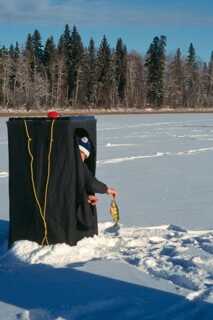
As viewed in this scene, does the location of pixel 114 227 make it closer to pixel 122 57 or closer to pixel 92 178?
pixel 92 178

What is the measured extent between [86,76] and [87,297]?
3052 inches

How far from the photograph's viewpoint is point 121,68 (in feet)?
285

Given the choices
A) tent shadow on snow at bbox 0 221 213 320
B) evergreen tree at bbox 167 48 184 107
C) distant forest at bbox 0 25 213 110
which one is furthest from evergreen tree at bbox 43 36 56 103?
tent shadow on snow at bbox 0 221 213 320

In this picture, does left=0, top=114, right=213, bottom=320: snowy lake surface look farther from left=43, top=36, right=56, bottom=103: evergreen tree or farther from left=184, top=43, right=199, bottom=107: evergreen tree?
left=184, top=43, right=199, bottom=107: evergreen tree

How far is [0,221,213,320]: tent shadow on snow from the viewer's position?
370cm

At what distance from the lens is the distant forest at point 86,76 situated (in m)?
73.9

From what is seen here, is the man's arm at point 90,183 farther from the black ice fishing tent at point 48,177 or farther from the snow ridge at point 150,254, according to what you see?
the snow ridge at point 150,254

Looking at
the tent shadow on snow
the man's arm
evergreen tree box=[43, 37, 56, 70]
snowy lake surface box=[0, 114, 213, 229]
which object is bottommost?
snowy lake surface box=[0, 114, 213, 229]

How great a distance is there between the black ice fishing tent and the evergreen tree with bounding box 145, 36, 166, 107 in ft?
271

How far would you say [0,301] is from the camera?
3.97 metres

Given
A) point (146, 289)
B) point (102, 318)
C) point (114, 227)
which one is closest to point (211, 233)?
point (114, 227)

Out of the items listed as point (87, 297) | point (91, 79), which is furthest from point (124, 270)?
point (91, 79)

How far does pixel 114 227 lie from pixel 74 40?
249 feet

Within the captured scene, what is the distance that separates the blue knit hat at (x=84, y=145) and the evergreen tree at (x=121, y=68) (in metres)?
82.2
